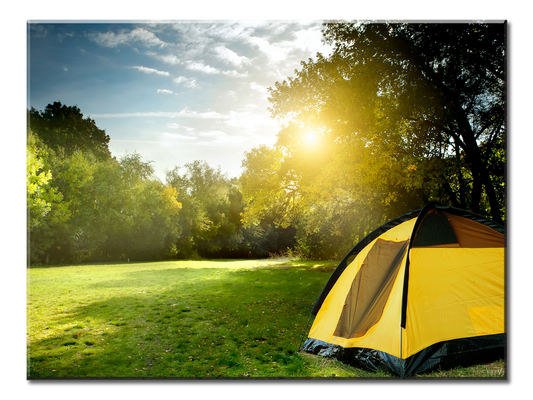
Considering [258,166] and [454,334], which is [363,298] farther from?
[258,166]

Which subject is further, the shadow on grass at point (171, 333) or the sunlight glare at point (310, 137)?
the sunlight glare at point (310, 137)

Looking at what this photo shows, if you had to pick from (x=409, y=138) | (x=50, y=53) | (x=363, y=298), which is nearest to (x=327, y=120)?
(x=409, y=138)

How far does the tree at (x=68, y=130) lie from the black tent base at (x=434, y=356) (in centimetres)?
473

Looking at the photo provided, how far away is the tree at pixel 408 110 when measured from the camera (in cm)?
442

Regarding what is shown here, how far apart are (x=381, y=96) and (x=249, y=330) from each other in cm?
496

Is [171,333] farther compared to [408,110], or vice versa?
[408,110]

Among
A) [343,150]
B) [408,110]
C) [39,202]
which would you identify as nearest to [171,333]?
[39,202]

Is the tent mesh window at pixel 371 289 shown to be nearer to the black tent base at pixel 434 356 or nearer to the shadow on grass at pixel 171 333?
the black tent base at pixel 434 356

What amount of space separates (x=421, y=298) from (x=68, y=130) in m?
5.45

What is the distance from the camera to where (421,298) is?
3316mm

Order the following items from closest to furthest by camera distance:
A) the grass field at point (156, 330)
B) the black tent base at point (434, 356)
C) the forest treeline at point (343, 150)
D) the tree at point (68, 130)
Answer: the black tent base at point (434, 356), the grass field at point (156, 330), the tree at point (68, 130), the forest treeline at point (343, 150)

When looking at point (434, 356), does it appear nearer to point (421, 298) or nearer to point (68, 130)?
point (421, 298)

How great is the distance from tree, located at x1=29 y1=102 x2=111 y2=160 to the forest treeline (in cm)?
2

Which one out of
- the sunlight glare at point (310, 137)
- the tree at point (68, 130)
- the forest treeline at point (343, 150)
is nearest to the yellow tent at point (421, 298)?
the forest treeline at point (343, 150)
